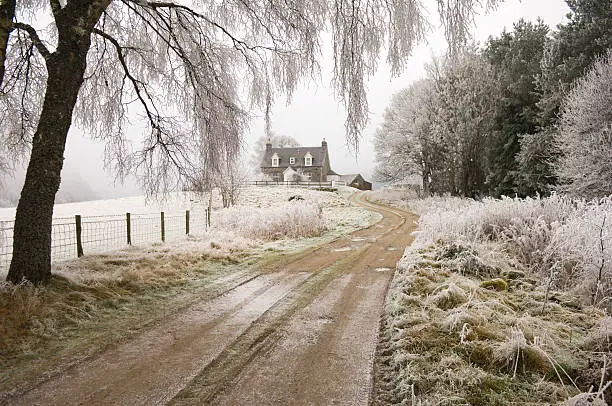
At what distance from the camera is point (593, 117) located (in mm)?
13969

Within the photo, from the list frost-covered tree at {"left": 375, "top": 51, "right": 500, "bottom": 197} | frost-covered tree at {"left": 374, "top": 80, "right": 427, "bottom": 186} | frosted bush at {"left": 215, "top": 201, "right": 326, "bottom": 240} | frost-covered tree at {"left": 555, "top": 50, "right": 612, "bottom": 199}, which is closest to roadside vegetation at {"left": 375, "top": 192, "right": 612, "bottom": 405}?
frosted bush at {"left": 215, "top": 201, "right": 326, "bottom": 240}

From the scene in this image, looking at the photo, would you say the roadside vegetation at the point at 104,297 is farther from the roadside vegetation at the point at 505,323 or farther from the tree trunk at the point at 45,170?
the roadside vegetation at the point at 505,323

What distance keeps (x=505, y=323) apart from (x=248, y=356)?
2939 mm

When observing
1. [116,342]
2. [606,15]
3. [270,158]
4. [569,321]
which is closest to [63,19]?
[116,342]

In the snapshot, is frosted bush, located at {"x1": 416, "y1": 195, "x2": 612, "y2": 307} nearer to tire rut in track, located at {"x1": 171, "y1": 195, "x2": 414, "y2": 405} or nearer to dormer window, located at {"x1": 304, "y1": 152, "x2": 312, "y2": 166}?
tire rut in track, located at {"x1": 171, "y1": 195, "x2": 414, "y2": 405}

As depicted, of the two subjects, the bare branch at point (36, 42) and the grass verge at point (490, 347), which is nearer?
the grass verge at point (490, 347)

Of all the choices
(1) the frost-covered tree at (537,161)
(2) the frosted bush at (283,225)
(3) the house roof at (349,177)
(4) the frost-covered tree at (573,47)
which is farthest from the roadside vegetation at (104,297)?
(3) the house roof at (349,177)

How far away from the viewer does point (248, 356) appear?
A: 11.5 ft

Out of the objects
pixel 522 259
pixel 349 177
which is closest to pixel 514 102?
pixel 522 259

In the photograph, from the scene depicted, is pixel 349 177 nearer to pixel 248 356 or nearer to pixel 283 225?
pixel 283 225

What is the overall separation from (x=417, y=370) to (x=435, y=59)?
2750 centimetres

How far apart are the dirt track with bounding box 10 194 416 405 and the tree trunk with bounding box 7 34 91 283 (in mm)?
2452

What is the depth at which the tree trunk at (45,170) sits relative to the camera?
5.07 m

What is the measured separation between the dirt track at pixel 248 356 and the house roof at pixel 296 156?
173ft
